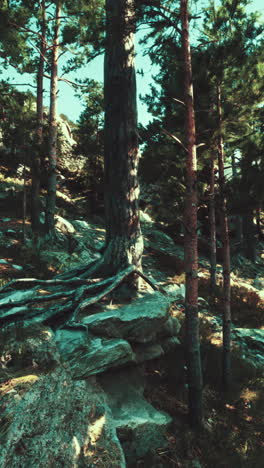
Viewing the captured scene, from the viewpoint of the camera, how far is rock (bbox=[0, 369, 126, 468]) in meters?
2.27

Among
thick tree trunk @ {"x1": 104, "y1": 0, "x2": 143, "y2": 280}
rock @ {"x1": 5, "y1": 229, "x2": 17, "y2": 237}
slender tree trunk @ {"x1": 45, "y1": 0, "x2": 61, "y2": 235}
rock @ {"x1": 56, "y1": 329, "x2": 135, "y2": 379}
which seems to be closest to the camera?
rock @ {"x1": 56, "y1": 329, "x2": 135, "y2": 379}

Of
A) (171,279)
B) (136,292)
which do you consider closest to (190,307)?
(136,292)

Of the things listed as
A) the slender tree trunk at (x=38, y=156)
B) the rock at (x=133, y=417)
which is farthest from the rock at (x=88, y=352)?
the slender tree trunk at (x=38, y=156)

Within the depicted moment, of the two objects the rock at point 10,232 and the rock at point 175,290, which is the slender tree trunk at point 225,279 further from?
the rock at point 10,232

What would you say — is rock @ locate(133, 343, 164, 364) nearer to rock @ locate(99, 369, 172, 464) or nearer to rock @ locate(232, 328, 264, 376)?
rock @ locate(99, 369, 172, 464)

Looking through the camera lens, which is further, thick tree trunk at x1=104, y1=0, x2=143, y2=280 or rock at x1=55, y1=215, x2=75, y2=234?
rock at x1=55, y1=215, x2=75, y2=234

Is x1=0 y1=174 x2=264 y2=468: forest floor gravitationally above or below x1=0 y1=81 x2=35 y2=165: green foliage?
below

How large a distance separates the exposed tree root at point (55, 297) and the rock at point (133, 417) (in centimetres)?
112

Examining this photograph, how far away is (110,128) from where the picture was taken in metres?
5.51

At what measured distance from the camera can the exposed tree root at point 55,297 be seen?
3.98m

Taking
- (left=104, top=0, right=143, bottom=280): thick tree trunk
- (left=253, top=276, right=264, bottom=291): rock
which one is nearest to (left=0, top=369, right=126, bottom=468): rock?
(left=104, top=0, right=143, bottom=280): thick tree trunk

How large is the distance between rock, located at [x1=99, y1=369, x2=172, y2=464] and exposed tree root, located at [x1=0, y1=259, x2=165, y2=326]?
1.12m

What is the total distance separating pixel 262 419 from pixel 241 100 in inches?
278

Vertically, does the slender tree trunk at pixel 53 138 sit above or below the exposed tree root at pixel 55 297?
above
